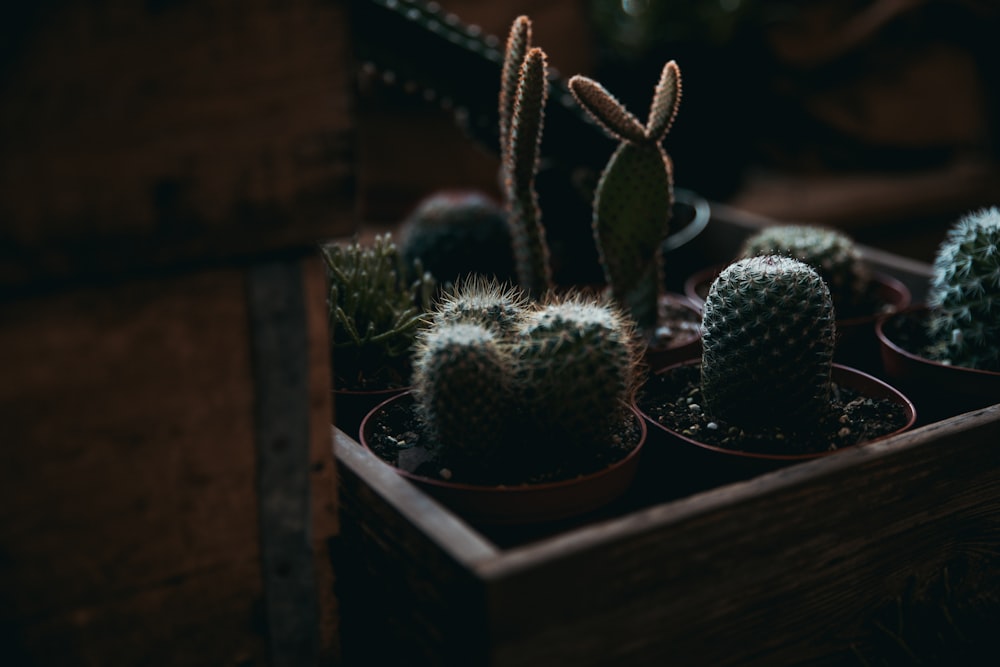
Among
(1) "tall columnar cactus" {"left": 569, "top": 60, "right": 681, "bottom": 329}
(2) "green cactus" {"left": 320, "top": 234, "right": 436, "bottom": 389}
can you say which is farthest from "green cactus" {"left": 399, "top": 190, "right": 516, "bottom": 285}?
(1) "tall columnar cactus" {"left": 569, "top": 60, "right": 681, "bottom": 329}

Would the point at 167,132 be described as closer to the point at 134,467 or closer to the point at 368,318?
the point at 134,467

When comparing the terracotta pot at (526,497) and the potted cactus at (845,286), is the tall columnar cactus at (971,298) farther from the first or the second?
the terracotta pot at (526,497)

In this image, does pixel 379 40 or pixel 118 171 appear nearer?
pixel 118 171

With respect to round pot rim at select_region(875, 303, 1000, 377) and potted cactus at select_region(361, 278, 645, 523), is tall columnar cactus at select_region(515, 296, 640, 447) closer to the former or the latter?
potted cactus at select_region(361, 278, 645, 523)

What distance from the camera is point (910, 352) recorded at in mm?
1351

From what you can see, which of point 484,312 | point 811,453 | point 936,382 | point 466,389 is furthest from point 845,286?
point 466,389

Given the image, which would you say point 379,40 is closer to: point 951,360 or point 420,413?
point 420,413

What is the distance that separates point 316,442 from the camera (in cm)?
85

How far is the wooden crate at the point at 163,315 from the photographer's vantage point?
0.69 meters

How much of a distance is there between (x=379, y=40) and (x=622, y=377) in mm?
810

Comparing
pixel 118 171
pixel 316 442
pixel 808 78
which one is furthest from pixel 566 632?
pixel 808 78

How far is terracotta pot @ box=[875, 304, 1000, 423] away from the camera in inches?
46.9

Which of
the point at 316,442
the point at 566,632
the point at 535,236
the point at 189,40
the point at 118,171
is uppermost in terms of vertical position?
the point at 189,40

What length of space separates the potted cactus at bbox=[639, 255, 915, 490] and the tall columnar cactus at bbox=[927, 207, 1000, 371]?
174 mm
